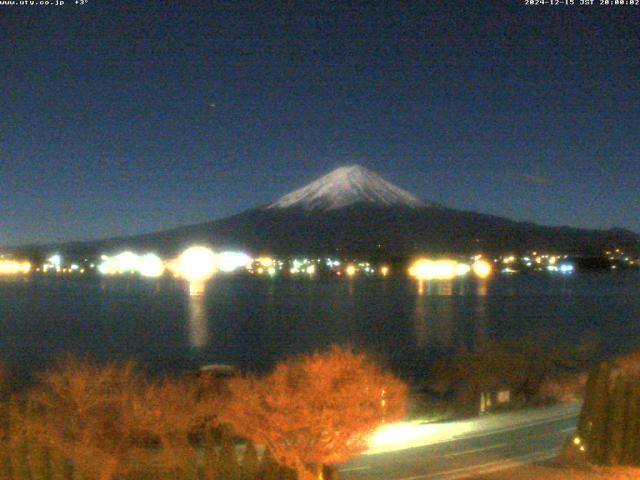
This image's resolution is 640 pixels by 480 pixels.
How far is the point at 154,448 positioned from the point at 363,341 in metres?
17.4

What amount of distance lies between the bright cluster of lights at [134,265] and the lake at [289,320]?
12.3m

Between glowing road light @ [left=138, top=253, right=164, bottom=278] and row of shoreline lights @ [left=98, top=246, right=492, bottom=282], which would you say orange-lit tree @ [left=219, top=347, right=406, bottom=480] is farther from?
glowing road light @ [left=138, top=253, right=164, bottom=278]

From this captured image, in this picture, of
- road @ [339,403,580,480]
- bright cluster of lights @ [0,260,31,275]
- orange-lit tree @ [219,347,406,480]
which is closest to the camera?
orange-lit tree @ [219,347,406,480]

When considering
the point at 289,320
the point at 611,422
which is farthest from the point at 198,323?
the point at 611,422

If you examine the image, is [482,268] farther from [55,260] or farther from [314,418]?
[314,418]

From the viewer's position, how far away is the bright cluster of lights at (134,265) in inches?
2714

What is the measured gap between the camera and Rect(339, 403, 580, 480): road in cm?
830

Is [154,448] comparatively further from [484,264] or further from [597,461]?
[484,264]

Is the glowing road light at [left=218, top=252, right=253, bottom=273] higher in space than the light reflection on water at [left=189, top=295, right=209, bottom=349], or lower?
higher

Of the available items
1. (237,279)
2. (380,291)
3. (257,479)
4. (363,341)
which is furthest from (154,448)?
(237,279)

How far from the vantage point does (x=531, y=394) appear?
48.4 ft

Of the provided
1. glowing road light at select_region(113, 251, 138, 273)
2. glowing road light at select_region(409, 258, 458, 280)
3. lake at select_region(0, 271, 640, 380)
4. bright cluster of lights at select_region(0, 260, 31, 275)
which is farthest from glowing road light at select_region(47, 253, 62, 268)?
glowing road light at select_region(409, 258, 458, 280)

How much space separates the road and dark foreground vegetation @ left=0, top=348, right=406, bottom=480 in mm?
545

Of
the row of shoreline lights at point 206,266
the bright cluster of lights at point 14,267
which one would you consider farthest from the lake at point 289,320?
the bright cluster of lights at point 14,267
